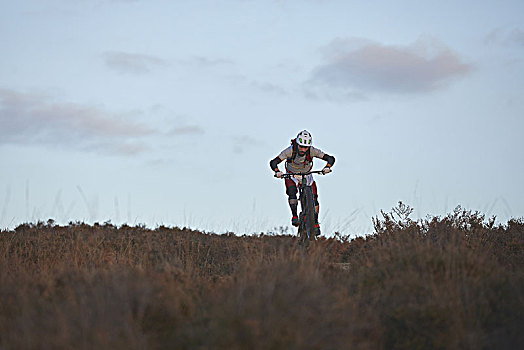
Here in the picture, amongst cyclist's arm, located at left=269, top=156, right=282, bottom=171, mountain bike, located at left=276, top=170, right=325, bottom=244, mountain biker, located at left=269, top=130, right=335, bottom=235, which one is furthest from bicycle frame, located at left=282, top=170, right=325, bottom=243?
cyclist's arm, located at left=269, top=156, right=282, bottom=171

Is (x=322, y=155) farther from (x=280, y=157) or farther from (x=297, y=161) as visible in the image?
(x=280, y=157)

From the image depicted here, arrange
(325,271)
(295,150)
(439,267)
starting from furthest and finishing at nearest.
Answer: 1. (295,150)
2. (325,271)
3. (439,267)

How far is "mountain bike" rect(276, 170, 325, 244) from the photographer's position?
421 inches

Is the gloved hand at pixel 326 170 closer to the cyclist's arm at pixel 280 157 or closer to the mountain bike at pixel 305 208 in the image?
the mountain bike at pixel 305 208

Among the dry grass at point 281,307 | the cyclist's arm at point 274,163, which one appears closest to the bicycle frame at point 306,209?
the cyclist's arm at point 274,163

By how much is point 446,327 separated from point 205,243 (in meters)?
8.32

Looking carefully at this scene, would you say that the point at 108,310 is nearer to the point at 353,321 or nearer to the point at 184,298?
the point at 184,298

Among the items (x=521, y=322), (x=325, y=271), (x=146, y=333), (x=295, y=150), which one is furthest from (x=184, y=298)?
(x=295, y=150)

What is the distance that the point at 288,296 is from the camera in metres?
5.00

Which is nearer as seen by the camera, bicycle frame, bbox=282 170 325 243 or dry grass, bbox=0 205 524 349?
dry grass, bbox=0 205 524 349

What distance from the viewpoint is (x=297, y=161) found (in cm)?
1127

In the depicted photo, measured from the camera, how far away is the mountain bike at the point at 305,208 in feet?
35.1

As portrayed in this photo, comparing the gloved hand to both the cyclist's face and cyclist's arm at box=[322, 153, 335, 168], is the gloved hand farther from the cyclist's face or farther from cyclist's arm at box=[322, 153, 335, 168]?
the cyclist's face

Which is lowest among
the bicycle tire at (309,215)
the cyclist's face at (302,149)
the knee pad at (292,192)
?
the bicycle tire at (309,215)
